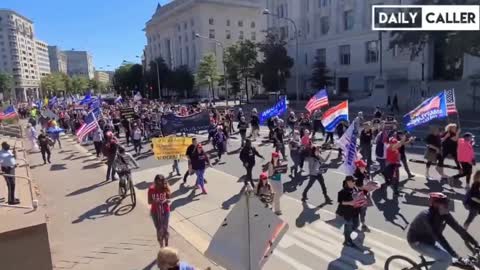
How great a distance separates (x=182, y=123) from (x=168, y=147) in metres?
6.51

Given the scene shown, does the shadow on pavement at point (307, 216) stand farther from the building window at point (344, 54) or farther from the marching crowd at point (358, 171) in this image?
the building window at point (344, 54)

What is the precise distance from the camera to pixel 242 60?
56500mm

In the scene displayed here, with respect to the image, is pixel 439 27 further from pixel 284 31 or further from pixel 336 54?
pixel 284 31

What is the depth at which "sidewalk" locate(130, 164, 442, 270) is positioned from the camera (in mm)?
6738

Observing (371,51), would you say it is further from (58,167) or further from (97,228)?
(97,228)

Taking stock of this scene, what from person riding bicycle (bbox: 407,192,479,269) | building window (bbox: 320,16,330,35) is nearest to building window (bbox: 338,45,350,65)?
building window (bbox: 320,16,330,35)

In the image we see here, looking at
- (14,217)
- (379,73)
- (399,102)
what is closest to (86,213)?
(14,217)

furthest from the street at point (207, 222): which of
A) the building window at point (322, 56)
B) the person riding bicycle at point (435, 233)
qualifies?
the building window at point (322, 56)

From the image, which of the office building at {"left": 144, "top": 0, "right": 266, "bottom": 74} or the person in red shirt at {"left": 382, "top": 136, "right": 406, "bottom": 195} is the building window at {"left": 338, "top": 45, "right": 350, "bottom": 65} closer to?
the office building at {"left": 144, "top": 0, "right": 266, "bottom": 74}

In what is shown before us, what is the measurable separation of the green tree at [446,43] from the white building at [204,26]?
4574cm

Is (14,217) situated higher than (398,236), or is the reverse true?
(14,217)

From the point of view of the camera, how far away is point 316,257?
6906 millimetres

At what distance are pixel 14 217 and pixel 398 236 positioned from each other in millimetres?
6475

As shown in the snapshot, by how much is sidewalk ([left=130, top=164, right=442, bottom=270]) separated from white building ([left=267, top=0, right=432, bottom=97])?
113ft
